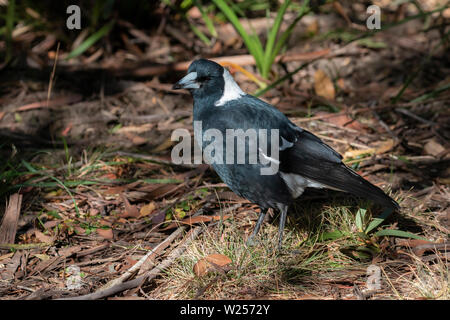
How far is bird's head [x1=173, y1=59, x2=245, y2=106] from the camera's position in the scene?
290 centimetres

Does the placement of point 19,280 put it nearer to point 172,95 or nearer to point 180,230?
point 180,230

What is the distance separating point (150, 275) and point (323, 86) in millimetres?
2672

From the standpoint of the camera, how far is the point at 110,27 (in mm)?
→ 4742

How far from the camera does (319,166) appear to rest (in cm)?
270

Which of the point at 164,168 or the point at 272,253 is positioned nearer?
the point at 272,253

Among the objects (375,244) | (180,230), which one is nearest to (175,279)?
(180,230)

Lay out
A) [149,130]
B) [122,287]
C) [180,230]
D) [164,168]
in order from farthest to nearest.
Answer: [149,130] → [164,168] → [180,230] → [122,287]

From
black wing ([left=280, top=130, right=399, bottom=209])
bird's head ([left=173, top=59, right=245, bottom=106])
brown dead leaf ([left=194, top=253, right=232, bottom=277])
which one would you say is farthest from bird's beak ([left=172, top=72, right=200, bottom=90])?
brown dead leaf ([left=194, top=253, right=232, bottom=277])

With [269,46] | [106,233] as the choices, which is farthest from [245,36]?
[106,233]

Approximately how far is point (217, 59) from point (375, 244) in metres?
2.47

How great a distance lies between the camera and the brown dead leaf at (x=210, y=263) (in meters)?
2.39

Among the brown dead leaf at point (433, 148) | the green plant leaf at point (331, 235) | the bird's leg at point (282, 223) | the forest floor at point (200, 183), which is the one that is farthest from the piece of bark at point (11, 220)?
the brown dead leaf at point (433, 148)

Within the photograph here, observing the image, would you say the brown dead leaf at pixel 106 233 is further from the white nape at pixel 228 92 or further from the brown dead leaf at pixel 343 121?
the brown dead leaf at pixel 343 121

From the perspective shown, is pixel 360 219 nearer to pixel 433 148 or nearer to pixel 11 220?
pixel 433 148
